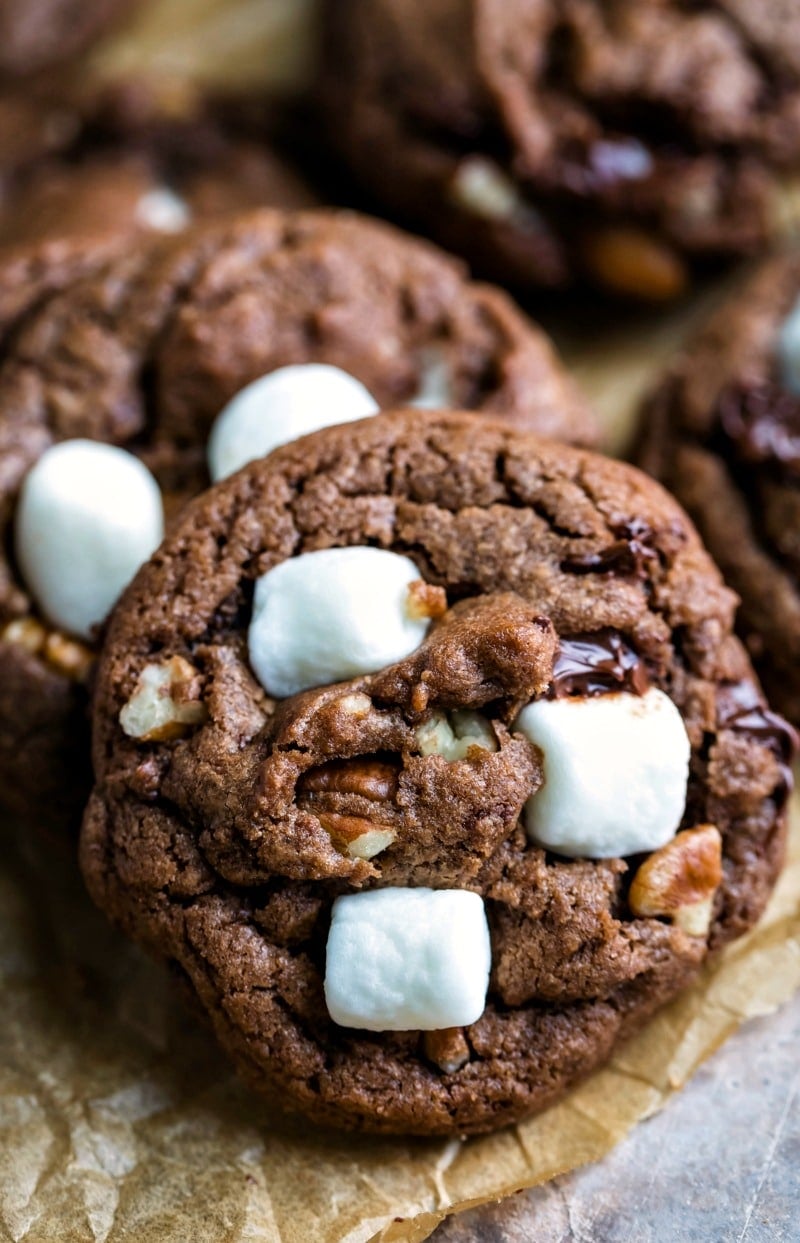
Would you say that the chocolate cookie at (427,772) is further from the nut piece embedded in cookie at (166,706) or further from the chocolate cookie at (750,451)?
the chocolate cookie at (750,451)

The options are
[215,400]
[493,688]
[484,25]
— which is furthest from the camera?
[484,25]

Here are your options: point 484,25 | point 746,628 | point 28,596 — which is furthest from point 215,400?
point 484,25

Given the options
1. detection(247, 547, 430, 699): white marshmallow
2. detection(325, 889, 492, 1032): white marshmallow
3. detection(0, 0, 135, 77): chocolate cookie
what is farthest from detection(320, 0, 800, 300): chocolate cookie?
detection(325, 889, 492, 1032): white marshmallow

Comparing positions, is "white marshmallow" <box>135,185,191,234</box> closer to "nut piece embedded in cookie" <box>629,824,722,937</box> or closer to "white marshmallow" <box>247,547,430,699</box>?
"white marshmallow" <box>247,547,430,699</box>

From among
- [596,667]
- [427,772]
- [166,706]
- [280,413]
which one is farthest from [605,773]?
[280,413]

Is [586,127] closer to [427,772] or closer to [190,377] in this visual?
[190,377]

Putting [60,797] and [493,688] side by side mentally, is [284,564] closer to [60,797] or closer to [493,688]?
[493,688]
